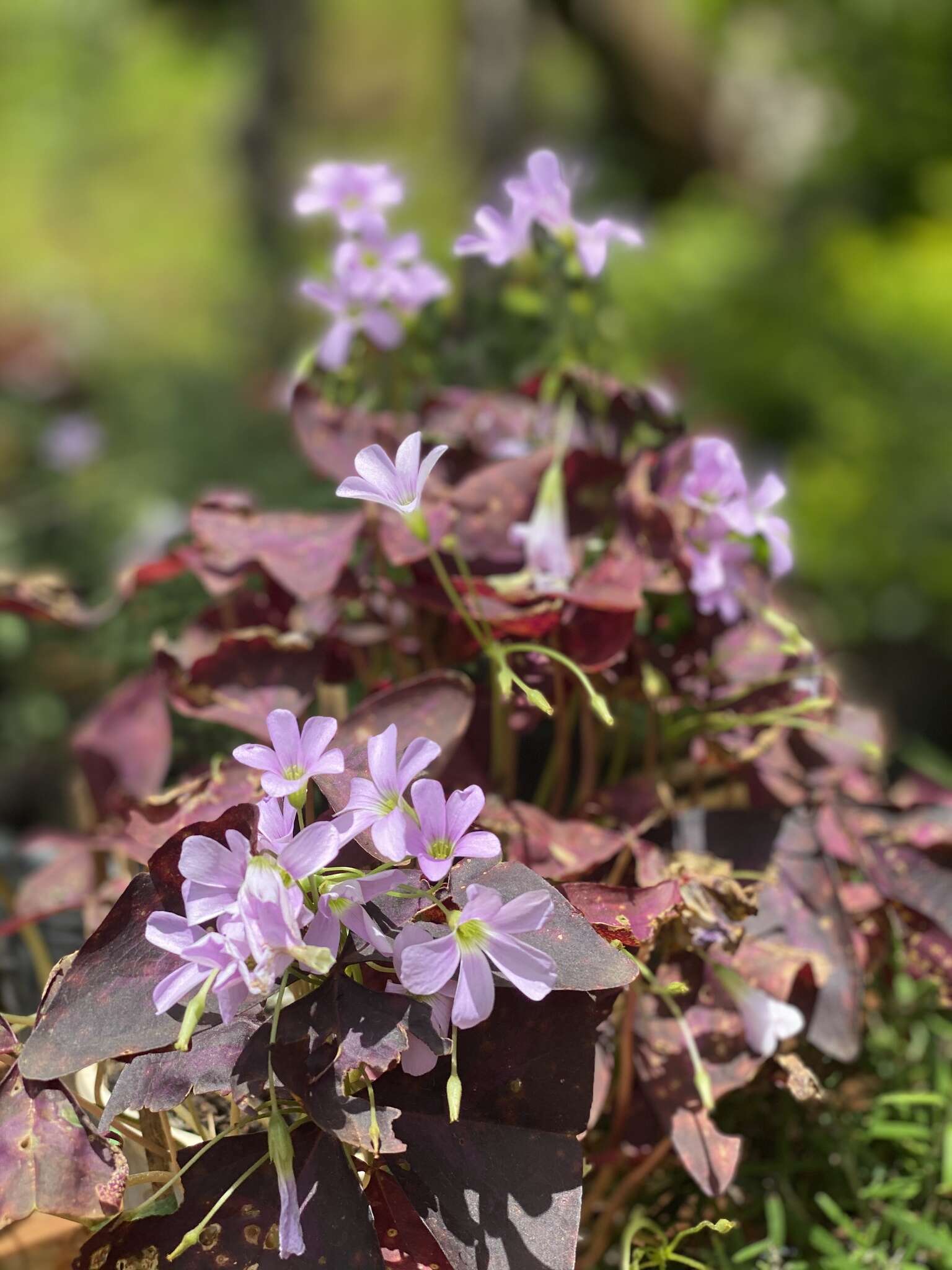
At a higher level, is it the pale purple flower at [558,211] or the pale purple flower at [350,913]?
the pale purple flower at [558,211]

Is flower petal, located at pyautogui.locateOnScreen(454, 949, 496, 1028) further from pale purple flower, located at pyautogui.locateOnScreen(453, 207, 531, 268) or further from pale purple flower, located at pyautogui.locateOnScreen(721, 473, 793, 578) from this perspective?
pale purple flower, located at pyautogui.locateOnScreen(453, 207, 531, 268)

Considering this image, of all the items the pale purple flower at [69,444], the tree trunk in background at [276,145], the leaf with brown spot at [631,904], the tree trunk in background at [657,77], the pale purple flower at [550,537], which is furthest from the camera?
the tree trunk in background at [276,145]

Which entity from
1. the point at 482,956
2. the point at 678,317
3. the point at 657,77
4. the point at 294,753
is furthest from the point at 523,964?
the point at 657,77

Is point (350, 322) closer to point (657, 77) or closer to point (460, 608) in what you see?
point (460, 608)

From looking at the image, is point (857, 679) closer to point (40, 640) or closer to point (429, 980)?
point (40, 640)

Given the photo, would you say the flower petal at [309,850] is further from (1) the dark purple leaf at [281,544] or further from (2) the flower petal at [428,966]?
(1) the dark purple leaf at [281,544]

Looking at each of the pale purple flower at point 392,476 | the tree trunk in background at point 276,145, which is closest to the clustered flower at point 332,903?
the pale purple flower at point 392,476

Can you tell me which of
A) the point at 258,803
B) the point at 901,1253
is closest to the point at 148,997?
the point at 258,803
